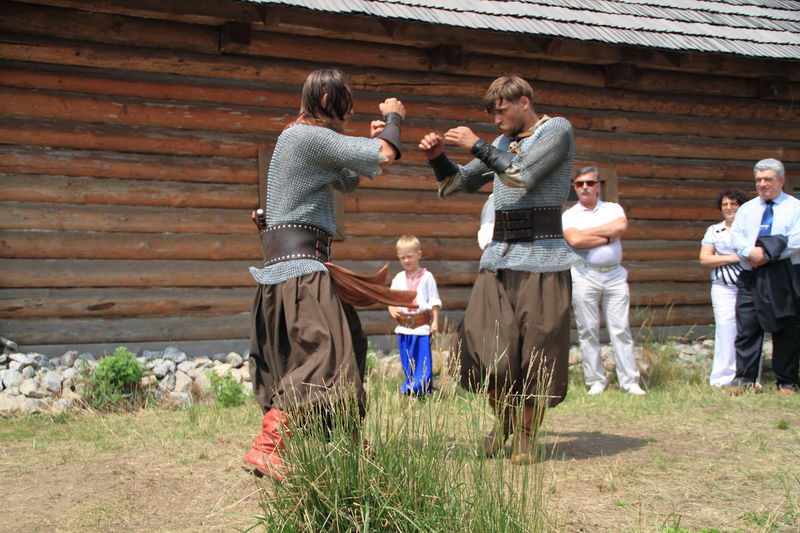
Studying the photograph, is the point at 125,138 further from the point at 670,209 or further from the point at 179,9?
the point at 670,209

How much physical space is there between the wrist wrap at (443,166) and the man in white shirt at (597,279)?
2646mm

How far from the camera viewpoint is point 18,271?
6797mm

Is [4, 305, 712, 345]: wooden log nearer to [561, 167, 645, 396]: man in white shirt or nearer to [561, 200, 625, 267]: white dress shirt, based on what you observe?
[561, 167, 645, 396]: man in white shirt

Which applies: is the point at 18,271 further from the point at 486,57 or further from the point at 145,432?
the point at 486,57

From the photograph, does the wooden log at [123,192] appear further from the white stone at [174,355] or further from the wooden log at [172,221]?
the white stone at [174,355]

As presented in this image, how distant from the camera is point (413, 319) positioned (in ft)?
21.7

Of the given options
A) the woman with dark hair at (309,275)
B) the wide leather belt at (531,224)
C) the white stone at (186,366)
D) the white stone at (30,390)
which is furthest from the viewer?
the white stone at (186,366)

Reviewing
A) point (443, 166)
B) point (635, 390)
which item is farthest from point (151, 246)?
point (635, 390)

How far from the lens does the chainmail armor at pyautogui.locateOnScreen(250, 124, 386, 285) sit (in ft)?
12.0

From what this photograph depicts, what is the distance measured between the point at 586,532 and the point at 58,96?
5.72 metres

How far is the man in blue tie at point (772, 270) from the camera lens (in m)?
6.96

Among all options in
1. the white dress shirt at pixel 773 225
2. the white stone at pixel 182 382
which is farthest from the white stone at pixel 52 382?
the white dress shirt at pixel 773 225

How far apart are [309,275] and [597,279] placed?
4.17 meters

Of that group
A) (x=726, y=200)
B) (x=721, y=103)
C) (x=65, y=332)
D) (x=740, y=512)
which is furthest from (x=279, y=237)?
(x=721, y=103)
